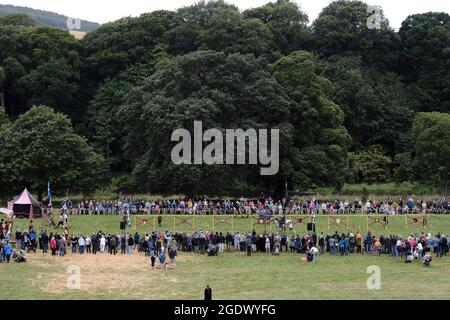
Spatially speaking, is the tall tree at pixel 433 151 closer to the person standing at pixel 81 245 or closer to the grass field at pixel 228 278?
the grass field at pixel 228 278

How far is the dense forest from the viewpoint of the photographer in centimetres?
5747

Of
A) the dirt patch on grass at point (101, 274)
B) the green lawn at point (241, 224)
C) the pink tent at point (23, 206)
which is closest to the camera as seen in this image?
the dirt patch on grass at point (101, 274)

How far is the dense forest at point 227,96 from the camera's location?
189ft

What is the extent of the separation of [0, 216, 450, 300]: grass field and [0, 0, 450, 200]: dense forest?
19173mm

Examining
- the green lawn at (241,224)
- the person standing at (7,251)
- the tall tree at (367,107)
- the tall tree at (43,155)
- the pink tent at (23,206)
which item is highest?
the tall tree at (367,107)

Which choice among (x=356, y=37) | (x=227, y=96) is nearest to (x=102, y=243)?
(x=227, y=96)

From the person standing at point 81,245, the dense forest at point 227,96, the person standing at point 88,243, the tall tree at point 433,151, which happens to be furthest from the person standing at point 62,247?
the tall tree at point 433,151

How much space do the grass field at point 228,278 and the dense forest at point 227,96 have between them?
62.9 ft

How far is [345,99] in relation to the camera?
7994cm

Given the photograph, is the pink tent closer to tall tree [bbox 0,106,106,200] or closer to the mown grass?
tall tree [bbox 0,106,106,200]

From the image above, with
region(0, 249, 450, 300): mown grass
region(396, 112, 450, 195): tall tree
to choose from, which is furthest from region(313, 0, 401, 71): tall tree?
region(0, 249, 450, 300): mown grass

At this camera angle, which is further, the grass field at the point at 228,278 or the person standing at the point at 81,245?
the person standing at the point at 81,245

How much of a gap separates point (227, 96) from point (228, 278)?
30.0 metres
